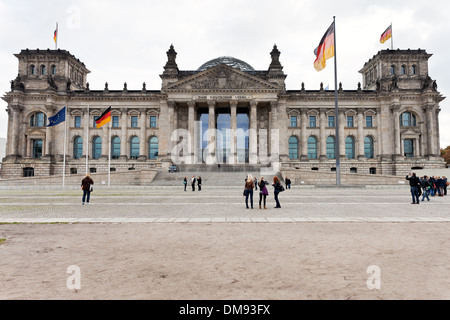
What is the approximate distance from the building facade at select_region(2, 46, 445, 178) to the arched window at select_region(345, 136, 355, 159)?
0.21 metres

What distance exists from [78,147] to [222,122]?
1194 inches

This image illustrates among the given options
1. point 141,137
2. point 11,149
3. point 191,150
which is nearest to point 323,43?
point 191,150

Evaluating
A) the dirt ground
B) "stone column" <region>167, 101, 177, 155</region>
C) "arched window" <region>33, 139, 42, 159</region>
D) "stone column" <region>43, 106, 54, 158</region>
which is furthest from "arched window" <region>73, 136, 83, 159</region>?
the dirt ground

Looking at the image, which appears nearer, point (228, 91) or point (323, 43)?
point (323, 43)

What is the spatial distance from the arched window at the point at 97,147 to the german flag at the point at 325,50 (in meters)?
46.8

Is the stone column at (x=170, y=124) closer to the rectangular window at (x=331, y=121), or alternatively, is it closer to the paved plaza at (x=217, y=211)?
the rectangular window at (x=331, y=121)

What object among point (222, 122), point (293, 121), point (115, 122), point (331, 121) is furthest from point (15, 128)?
point (331, 121)

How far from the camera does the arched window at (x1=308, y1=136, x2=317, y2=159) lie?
61.6m

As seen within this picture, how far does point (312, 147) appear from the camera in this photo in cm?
6191

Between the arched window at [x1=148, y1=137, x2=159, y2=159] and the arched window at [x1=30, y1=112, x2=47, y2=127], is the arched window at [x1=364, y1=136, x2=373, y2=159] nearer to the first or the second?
the arched window at [x1=148, y1=137, x2=159, y2=159]

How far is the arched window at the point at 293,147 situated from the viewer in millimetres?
61781

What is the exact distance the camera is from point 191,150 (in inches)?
2210
